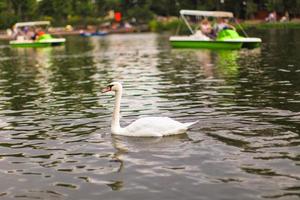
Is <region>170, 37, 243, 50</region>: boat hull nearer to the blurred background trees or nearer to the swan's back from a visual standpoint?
the swan's back

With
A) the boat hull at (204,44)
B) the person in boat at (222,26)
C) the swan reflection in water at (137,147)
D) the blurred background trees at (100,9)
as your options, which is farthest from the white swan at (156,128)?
the blurred background trees at (100,9)

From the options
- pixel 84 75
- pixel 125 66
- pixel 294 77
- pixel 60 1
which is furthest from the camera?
pixel 60 1

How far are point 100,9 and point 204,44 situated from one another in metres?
110

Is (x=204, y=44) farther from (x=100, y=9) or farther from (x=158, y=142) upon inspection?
(x=100, y=9)

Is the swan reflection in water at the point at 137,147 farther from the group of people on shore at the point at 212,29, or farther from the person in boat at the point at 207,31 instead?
the person in boat at the point at 207,31

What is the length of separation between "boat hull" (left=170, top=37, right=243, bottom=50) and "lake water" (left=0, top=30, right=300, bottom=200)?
16932 millimetres

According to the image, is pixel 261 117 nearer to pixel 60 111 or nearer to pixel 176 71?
pixel 60 111

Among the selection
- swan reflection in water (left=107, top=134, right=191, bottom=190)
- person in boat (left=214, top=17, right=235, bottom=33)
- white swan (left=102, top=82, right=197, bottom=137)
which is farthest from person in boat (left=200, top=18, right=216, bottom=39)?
swan reflection in water (left=107, top=134, right=191, bottom=190)

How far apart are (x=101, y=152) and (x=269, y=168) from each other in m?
3.48

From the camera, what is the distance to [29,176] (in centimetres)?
1045

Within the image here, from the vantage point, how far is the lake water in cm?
949

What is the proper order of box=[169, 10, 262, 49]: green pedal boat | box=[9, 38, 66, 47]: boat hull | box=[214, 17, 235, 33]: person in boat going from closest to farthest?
box=[169, 10, 262, 49]: green pedal boat, box=[214, 17, 235, 33]: person in boat, box=[9, 38, 66, 47]: boat hull

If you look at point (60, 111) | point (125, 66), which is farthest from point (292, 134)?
point (125, 66)

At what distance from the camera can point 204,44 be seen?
145ft
